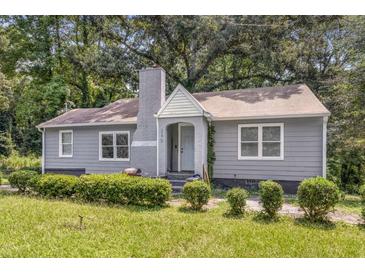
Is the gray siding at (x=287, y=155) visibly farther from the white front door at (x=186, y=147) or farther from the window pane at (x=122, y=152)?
the window pane at (x=122, y=152)

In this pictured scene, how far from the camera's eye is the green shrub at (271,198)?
23.3 ft

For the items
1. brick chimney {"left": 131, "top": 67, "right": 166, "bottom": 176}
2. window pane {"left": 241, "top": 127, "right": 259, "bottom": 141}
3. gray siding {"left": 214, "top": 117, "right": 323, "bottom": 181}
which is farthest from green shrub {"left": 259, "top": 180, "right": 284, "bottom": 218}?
brick chimney {"left": 131, "top": 67, "right": 166, "bottom": 176}

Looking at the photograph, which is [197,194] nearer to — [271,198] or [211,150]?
[271,198]

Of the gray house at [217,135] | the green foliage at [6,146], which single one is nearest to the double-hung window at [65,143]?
the gray house at [217,135]

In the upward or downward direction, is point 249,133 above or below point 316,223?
above

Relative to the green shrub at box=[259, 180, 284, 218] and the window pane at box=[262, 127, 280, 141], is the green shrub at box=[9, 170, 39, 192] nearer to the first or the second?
the green shrub at box=[259, 180, 284, 218]

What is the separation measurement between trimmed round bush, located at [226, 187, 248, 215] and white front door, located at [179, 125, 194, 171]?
526 centimetres

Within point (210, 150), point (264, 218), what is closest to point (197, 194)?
point (264, 218)

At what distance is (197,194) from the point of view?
7941 millimetres

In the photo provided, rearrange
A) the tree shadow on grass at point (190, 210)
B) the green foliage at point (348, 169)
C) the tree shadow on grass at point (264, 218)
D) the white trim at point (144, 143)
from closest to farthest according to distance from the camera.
Answer: the tree shadow on grass at point (264, 218)
the tree shadow on grass at point (190, 210)
the white trim at point (144, 143)
the green foliage at point (348, 169)

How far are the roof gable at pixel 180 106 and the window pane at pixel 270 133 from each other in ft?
8.55

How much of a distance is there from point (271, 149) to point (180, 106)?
399 cm
